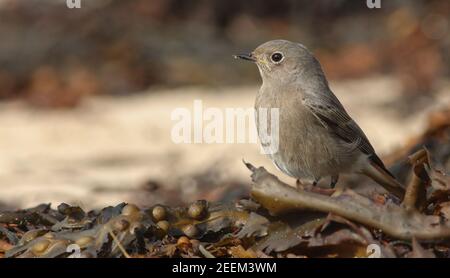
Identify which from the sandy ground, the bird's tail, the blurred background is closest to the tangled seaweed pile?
the bird's tail

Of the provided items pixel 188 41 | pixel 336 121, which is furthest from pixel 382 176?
pixel 188 41

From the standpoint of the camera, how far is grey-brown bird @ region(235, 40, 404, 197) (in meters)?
5.85

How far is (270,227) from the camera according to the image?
4484 mm

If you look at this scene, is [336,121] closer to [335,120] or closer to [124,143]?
[335,120]

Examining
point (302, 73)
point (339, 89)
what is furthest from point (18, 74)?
point (302, 73)

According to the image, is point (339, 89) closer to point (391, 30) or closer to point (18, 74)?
point (391, 30)

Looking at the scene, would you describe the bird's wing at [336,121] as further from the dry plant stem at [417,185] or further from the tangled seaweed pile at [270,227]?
the dry plant stem at [417,185]

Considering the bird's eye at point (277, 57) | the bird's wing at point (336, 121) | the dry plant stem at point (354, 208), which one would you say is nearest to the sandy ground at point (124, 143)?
the bird's eye at point (277, 57)

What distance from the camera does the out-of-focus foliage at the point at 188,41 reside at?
13141mm

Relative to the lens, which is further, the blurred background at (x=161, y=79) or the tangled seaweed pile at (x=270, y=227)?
the blurred background at (x=161, y=79)

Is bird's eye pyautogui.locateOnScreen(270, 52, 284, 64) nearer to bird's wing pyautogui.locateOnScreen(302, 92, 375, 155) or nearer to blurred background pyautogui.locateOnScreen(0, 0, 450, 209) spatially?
bird's wing pyautogui.locateOnScreen(302, 92, 375, 155)

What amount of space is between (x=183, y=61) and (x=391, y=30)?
3.26 metres

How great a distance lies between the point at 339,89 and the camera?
41.2 ft
